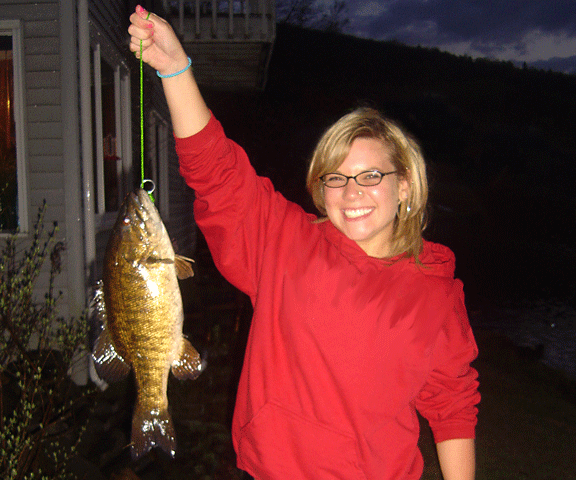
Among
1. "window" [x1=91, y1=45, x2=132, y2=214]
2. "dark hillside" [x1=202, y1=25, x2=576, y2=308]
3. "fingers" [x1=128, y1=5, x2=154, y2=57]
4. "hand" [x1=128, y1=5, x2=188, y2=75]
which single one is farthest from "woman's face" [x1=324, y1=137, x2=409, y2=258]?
"dark hillside" [x1=202, y1=25, x2=576, y2=308]

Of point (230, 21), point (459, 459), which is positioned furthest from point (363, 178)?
point (230, 21)

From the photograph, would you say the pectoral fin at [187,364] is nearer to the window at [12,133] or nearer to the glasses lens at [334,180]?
the glasses lens at [334,180]

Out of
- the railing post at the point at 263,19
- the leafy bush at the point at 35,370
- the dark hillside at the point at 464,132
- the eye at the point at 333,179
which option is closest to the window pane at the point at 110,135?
the leafy bush at the point at 35,370

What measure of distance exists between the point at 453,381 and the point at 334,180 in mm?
957

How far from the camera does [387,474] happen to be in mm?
1677

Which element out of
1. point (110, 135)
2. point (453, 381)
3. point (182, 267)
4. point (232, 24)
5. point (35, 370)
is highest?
point (232, 24)

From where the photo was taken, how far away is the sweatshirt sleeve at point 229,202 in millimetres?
1539

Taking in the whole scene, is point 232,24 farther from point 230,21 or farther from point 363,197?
point 363,197

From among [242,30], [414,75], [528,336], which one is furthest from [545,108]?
[242,30]

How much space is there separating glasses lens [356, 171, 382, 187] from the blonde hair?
104 millimetres

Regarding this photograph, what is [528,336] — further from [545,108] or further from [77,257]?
[545,108]

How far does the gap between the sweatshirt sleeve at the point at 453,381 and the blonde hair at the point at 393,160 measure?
308mm

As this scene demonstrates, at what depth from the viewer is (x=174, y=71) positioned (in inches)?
60.9

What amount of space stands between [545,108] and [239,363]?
52.8m
